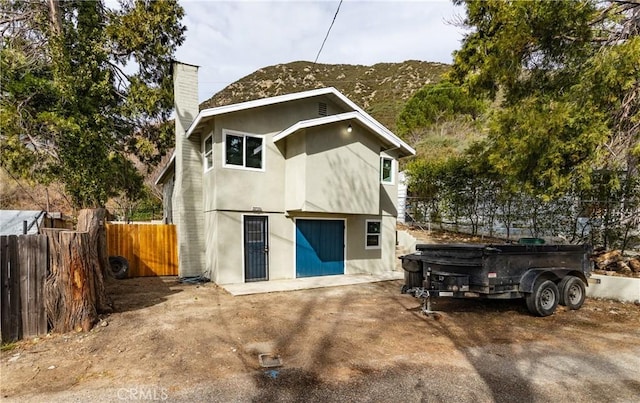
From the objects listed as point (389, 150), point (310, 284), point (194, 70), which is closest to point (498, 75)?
point (389, 150)

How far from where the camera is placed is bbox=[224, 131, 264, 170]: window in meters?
9.89

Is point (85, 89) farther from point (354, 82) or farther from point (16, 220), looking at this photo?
point (354, 82)

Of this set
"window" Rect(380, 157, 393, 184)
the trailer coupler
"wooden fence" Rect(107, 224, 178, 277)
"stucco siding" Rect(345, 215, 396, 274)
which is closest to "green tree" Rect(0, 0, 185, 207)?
"wooden fence" Rect(107, 224, 178, 277)

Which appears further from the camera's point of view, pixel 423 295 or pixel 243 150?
pixel 243 150

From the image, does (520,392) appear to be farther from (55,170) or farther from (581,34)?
(55,170)

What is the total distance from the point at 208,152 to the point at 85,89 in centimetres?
602

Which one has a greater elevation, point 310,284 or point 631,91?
point 631,91

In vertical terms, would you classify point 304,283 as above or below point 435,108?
below

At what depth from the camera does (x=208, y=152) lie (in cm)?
1066

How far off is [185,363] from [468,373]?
3.68 m

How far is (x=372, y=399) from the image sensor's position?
11.5ft

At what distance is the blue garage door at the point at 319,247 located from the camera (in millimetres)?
10953

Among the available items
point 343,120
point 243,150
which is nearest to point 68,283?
point 243,150

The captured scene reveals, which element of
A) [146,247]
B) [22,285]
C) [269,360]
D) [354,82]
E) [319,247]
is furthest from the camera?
[354,82]
